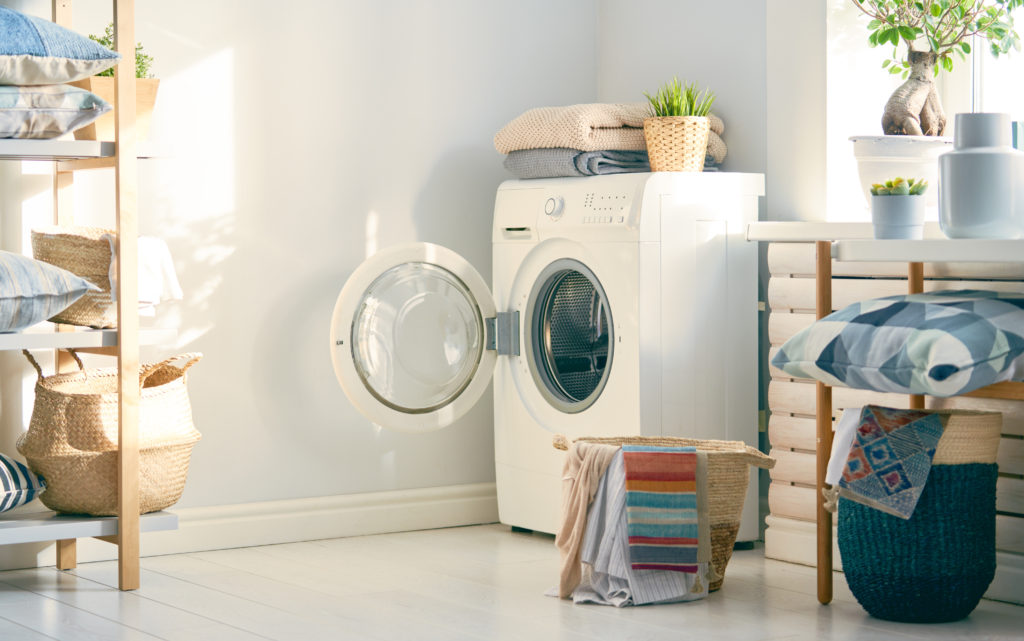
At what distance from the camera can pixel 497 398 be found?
346cm

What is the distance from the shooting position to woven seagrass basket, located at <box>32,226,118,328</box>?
272 centimetres

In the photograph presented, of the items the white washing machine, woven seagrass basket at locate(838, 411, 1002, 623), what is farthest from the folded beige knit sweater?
woven seagrass basket at locate(838, 411, 1002, 623)

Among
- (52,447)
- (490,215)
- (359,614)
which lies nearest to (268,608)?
(359,614)

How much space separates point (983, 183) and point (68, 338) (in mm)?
1813

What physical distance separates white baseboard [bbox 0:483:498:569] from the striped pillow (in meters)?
0.30

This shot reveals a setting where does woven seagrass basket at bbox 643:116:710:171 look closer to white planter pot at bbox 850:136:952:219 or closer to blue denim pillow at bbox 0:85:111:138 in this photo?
white planter pot at bbox 850:136:952:219

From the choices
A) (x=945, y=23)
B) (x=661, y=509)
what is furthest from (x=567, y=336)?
(x=945, y=23)

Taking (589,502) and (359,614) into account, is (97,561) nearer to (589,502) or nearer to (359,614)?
(359,614)

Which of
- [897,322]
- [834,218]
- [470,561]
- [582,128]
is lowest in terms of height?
[470,561]

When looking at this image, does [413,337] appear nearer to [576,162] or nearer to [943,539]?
[576,162]

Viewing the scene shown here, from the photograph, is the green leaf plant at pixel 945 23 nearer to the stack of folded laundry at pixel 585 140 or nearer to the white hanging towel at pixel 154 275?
the stack of folded laundry at pixel 585 140

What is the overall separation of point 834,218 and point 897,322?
2.91ft

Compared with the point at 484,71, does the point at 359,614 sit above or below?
below

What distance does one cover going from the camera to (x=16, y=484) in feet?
8.77
